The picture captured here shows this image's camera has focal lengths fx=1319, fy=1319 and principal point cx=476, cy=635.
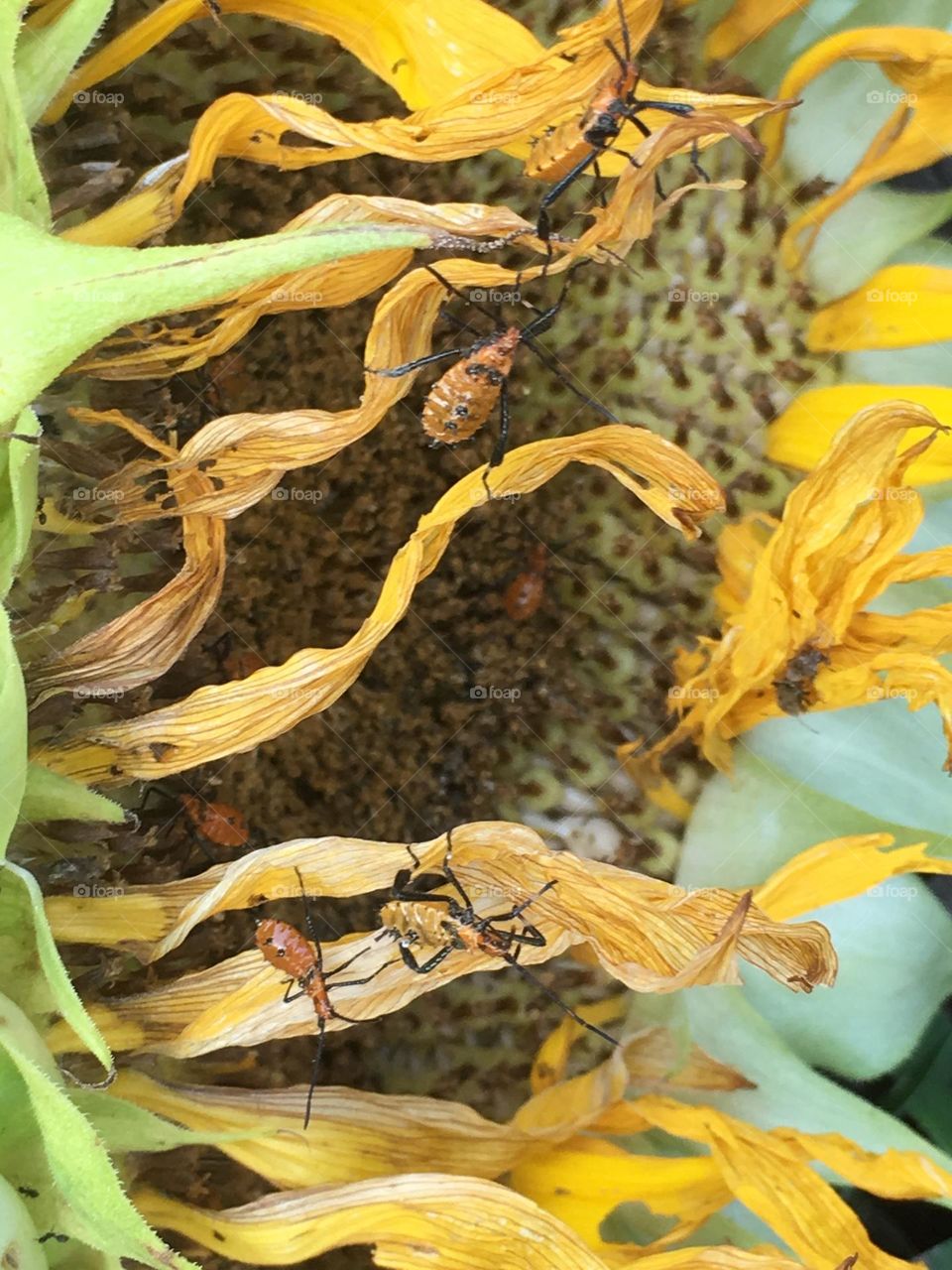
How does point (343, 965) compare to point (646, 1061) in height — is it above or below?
above

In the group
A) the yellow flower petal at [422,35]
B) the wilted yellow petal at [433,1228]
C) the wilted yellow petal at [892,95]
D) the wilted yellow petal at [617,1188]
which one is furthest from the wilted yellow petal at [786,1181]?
the yellow flower petal at [422,35]

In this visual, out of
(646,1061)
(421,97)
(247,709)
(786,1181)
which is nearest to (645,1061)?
(646,1061)

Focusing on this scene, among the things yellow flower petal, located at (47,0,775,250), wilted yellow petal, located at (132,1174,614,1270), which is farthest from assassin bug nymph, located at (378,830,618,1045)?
yellow flower petal, located at (47,0,775,250)

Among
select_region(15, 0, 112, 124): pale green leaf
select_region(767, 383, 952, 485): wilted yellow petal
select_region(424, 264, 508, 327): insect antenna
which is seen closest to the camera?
select_region(15, 0, 112, 124): pale green leaf

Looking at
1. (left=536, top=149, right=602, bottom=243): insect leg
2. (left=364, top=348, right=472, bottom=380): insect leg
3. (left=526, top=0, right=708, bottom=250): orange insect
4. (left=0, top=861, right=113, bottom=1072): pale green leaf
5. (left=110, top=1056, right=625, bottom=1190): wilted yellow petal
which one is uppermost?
(left=526, top=0, right=708, bottom=250): orange insect

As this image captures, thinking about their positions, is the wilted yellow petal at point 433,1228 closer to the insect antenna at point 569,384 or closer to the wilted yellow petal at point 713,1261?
the wilted yellow petal at point 713,1261

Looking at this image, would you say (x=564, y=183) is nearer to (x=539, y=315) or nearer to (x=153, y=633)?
(x=539, y=315)

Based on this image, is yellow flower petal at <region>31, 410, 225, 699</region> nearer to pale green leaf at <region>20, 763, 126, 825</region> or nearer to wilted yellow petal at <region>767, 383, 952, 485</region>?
pale green leaf at <region>20, 763, 126, 825</region>

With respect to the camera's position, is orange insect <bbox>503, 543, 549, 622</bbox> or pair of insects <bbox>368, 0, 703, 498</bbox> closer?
pair of insects <bbox>368, 0, 703, 498</bbox>
